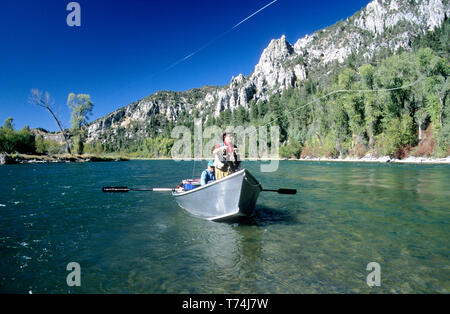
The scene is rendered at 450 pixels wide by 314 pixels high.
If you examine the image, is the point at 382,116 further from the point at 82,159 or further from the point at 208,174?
the point at 82,159

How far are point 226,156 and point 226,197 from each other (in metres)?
1.66

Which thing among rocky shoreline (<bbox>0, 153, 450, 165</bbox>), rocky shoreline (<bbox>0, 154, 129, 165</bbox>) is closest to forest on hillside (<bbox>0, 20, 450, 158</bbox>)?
rocky shoreline (<bbox>0, 153, 450, 165</bbox>)

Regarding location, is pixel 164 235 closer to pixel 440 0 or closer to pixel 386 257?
pixel 386 257

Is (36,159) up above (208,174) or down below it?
above

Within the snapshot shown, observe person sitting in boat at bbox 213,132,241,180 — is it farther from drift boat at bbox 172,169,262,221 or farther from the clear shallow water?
the clear shallow water

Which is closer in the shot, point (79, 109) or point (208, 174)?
point (208, 174)

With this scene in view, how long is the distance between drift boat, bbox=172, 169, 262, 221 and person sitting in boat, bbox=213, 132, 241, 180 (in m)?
1.09

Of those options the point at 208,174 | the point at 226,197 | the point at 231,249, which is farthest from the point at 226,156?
the point at 231,249

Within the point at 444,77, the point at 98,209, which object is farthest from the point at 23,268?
the point at 444,77

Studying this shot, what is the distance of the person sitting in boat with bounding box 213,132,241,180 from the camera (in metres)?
10.1

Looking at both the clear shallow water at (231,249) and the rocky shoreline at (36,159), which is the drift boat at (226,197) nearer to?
the clear shallow water at (231,249)

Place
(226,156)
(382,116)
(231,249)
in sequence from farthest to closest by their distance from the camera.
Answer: (382,116) → (226,156) → (231,249)

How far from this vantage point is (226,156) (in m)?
10.1

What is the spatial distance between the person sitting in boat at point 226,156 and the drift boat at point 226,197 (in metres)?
1.09
